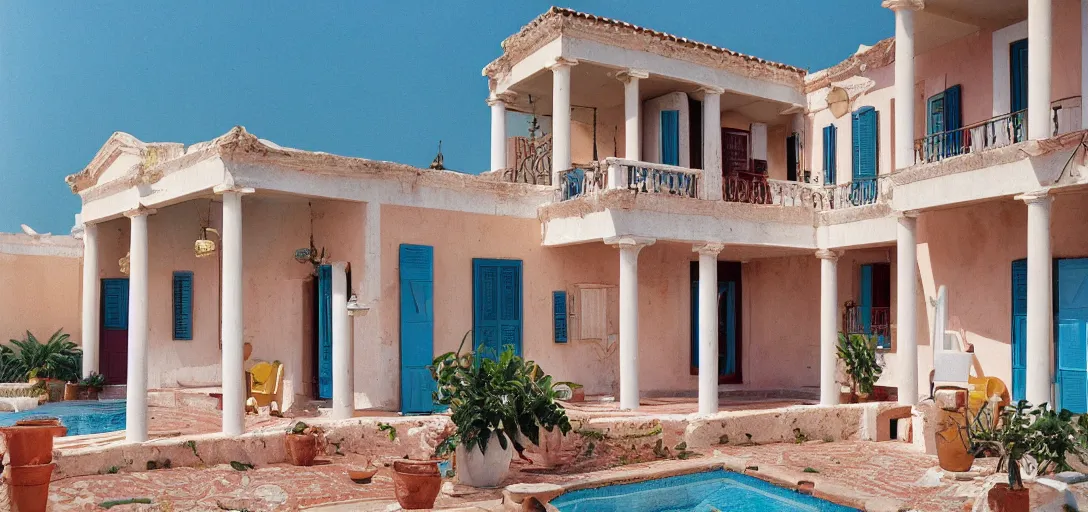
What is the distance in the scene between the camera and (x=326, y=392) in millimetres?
14305

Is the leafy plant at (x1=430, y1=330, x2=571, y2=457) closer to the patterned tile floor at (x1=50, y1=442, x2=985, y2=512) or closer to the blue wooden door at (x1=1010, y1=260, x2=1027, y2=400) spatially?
the patterned tile floor at (x1=50, y1=442, x2=985, y2=512)

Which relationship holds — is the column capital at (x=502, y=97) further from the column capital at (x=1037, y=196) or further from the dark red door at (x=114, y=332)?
the column capital at (x=1037, y=196)

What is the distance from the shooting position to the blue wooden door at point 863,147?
15.7 meters

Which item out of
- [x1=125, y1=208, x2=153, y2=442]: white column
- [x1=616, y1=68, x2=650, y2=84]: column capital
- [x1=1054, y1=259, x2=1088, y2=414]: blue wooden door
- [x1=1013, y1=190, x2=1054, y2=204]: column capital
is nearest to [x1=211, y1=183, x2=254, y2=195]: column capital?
[x1=125, y1=208, x2=153, y2=442]: white column

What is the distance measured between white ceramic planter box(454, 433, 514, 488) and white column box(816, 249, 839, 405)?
23.4ft

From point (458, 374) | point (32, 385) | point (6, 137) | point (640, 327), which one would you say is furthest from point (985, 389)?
point (6, 137)

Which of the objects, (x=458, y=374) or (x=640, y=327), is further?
(x=640, y=327)

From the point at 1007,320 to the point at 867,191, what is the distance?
324 cm

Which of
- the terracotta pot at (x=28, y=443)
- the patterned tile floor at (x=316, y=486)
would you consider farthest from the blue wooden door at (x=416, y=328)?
the terracotta pot at (x=28, y=443)

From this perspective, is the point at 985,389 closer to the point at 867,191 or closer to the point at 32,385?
the point at 867,191

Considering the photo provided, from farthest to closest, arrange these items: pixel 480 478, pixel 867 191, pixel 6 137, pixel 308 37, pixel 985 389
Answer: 1. pixel 308 37
2. pixel 6 137
3. pixel 867 191
4. pixel 985 389
5. pixel 480 478

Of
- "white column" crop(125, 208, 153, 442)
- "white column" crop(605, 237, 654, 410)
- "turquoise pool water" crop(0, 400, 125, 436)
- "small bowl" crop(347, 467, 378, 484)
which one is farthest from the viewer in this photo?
"turquoise pool water" crop(0, 400, 125, 436)

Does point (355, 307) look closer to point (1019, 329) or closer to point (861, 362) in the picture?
point (861, 362)

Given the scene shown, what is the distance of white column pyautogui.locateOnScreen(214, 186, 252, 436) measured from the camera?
11180 millimetres
